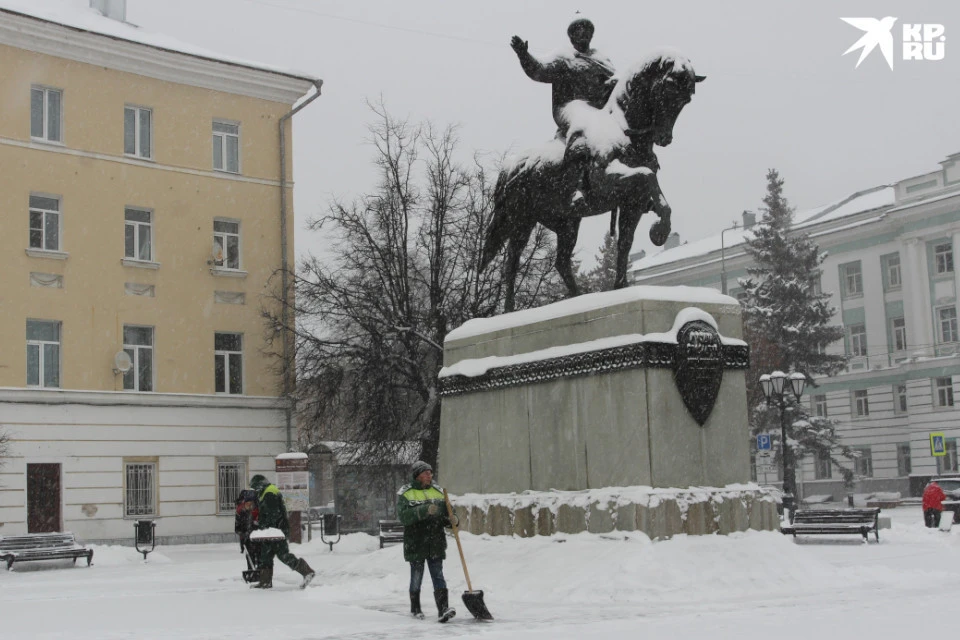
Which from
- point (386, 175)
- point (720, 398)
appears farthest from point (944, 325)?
point (720, 398)

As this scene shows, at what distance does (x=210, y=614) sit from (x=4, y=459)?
18.9 m

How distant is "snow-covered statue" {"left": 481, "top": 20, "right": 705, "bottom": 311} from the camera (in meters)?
13.4

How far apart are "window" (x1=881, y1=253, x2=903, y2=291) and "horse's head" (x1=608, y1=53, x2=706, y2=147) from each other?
46253mm

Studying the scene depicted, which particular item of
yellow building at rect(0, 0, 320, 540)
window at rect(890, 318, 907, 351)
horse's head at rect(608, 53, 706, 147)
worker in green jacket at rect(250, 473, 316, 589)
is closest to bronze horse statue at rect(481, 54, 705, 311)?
horse's head at rect(608, 53, 706, 147)

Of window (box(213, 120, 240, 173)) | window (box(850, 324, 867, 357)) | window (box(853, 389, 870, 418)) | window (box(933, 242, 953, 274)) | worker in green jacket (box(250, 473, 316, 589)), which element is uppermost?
window (box(213, 120, 240, 173))

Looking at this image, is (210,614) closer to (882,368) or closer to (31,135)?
(31,135)

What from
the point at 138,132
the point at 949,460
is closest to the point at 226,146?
the point at 138,132

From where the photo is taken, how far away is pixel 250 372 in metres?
33.8

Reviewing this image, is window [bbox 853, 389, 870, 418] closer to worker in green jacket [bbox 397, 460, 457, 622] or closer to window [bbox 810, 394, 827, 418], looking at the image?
window [bbox 810, 394, 827, 418]

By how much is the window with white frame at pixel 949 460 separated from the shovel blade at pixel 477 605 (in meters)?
44.5

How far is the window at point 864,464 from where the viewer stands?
2221 inches

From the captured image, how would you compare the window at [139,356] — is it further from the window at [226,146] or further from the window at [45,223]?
the window at [226,146]

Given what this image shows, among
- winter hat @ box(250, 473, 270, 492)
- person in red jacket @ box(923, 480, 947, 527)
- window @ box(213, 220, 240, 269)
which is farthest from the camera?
window @ box(213, 220, 240, 269)

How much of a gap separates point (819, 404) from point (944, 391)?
7.93 m
